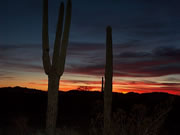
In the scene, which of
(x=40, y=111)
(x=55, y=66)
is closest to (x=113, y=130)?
(x=55, y=66)

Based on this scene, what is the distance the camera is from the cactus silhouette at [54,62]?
8672mm

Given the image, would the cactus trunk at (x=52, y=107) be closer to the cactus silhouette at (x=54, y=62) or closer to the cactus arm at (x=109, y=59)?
the cactus silhouette at (x=54, y=62)

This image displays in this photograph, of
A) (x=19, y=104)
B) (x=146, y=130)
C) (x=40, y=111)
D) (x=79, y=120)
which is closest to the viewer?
(x=146, y=130)

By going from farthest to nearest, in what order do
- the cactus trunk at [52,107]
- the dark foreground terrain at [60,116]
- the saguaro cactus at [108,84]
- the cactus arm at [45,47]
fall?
the dark foreground terrain at [60,116]
the cactus arm at [45,47]
the cactus trunk at [52,107]
the saguaro cactus at [108,84]

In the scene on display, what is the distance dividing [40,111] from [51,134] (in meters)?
12.7

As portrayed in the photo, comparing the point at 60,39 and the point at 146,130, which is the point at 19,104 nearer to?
the point at 60,39

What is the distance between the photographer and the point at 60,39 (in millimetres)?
9062

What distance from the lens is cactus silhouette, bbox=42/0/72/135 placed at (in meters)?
8.67

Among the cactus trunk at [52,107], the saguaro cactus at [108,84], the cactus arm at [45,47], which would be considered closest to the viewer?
the saguaro cactus at [108,84]

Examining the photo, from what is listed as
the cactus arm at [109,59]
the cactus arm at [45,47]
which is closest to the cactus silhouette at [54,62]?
the cactus arm at [45,47]

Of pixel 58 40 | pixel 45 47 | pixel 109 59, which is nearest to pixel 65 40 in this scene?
pixel 58 40

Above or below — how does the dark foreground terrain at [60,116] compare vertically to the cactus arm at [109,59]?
below

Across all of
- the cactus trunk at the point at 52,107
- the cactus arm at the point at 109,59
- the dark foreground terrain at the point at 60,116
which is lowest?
the dark foreground terrain at the point at 60,116

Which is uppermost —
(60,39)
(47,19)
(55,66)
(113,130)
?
(47,19)
